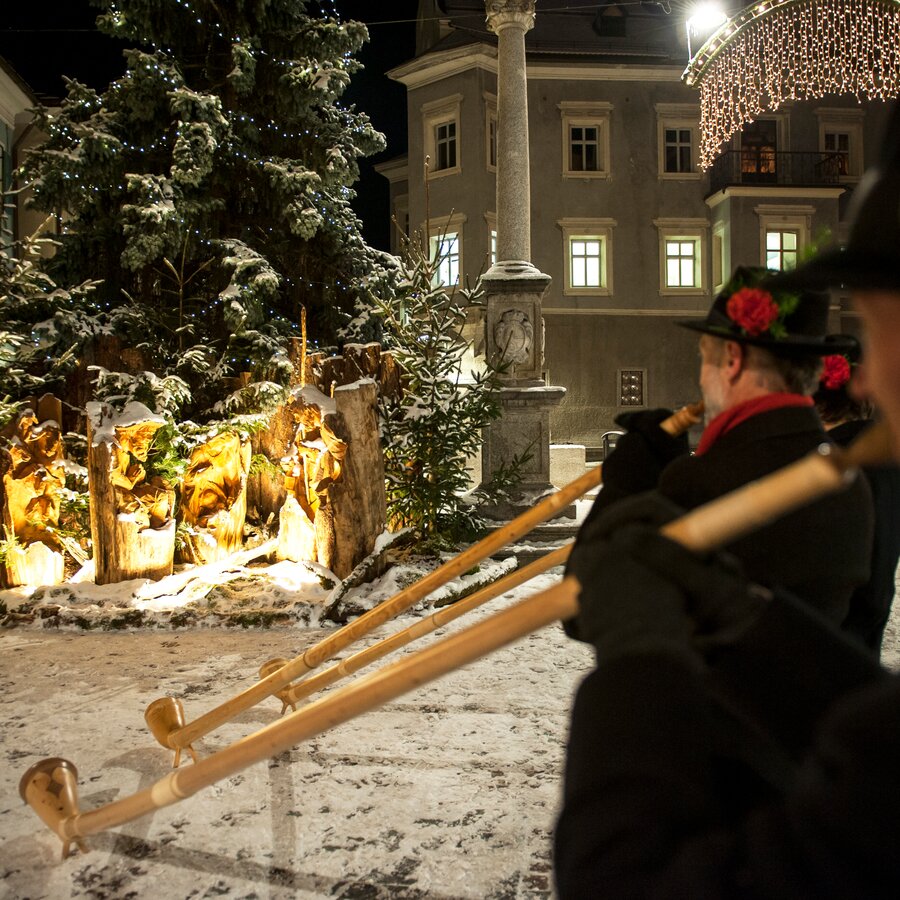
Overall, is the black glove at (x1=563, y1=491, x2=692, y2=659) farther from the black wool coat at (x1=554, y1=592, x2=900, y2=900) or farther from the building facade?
the building facade

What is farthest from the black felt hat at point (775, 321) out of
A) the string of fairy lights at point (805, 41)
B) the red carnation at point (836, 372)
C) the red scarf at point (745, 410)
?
the string of fairy lights at point (805, 41)

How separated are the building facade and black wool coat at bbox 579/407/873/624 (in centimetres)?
2284

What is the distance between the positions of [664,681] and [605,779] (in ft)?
0.47

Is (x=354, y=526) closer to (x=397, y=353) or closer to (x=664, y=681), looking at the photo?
(x=397, y=353)

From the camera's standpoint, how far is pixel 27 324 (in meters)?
10.2

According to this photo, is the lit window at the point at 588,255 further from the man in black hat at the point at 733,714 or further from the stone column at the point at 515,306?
the man in black hat at the point at 733,714

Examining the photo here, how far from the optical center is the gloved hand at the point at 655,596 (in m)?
1.09

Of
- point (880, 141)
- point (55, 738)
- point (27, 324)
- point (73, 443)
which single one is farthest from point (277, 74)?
point (880, 141)

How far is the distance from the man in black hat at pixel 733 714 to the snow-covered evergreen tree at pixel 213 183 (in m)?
9.96

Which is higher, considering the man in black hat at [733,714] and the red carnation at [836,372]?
the red carnation at [836,372]

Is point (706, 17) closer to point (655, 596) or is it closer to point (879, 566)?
point (879, 566)

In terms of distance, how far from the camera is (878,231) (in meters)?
0.97

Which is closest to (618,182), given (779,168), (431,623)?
(779,168)

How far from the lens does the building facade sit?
24562mm
